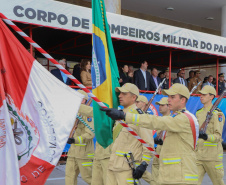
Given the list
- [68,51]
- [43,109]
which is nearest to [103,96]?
[43,109]

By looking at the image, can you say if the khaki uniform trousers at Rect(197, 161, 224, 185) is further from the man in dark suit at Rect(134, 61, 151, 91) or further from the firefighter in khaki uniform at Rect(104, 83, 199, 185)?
the man in dark suit at Rect(134, 61, 151, 91)

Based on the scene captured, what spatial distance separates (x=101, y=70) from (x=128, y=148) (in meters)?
1.01

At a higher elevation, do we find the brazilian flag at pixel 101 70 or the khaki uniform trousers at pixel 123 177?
the brazilian flag at pixel 101 70

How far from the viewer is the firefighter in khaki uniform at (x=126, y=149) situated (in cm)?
414

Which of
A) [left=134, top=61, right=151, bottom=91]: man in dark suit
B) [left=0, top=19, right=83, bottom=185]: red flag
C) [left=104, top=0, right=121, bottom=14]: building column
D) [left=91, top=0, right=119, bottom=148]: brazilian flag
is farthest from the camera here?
[left=104, top=0, right=121, bottom=14]: building column

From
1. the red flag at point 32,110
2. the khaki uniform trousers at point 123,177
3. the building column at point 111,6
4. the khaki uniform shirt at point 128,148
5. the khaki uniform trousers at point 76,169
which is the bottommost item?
the khaki uniform trousers at point 76,169

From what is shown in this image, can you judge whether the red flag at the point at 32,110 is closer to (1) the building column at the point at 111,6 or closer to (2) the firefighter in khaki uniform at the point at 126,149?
(2) the firefighter in khaki uniform at the point at 126,149

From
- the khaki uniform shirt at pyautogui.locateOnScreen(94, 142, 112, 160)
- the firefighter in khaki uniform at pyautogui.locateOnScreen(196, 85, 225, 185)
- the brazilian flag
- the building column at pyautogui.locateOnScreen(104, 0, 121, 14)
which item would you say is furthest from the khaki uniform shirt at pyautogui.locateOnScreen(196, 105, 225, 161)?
the building column at pyautogui.locateOnScreen(104, 0, 121, 14)

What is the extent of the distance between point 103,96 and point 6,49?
140 centimetres

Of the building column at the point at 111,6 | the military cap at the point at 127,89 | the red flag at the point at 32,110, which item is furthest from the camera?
the building column at the point at 111,6

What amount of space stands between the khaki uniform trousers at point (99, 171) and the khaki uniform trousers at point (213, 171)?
1.47 meters

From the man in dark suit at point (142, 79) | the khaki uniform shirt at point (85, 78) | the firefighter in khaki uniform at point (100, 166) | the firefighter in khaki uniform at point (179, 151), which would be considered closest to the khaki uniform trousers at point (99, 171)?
the firefighter in khaki uniform at point (100, 166)

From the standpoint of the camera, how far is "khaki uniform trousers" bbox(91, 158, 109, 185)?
5289mm

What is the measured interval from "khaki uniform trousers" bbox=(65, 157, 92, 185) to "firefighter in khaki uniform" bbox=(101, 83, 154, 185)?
1.31 metres
